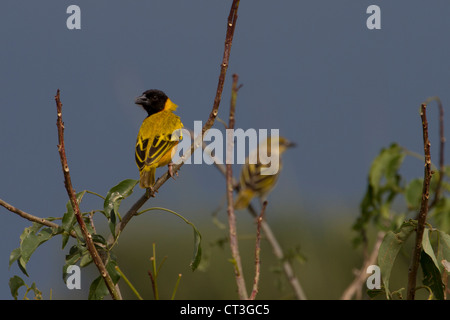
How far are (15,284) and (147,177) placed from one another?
0.88 meters

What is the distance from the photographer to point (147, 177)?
3.27 metres

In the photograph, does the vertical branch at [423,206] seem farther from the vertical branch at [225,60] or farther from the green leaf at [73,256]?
the green leaf at [73,256]

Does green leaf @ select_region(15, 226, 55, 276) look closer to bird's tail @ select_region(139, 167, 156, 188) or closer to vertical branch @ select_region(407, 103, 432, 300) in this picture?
bird's tail @ select_region(139, 167, 156, 188)

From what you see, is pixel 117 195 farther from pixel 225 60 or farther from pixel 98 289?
pixel 225 60

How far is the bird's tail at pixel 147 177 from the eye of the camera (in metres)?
3.18

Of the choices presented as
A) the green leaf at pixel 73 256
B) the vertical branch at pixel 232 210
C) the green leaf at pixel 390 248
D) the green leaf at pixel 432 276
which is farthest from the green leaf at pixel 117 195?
the green leaf at pixel 432 276

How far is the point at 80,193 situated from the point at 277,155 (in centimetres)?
672

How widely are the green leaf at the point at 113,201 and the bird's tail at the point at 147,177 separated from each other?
0.56 metres

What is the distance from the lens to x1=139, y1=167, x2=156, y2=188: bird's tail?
3178mm

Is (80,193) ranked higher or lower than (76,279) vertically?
higher

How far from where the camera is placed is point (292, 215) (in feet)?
40.7

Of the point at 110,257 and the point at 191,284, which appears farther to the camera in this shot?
the point at 191,284

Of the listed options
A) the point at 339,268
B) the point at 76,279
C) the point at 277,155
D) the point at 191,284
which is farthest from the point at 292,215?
the point at 76,279
